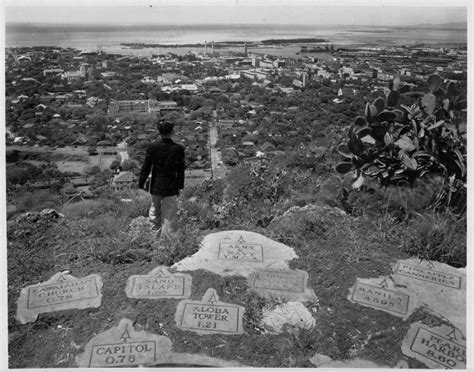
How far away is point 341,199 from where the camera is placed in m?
6.26

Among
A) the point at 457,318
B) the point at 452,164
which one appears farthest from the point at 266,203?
the point at 457,318

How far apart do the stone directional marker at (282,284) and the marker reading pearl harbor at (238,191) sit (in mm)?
28

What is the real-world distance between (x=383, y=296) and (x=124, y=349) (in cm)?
233

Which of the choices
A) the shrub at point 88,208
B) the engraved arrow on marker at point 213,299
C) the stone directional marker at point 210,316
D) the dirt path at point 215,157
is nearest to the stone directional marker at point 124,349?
the stone directional marker at point 210,316

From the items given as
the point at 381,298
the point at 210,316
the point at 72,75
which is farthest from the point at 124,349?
the point at 72,75

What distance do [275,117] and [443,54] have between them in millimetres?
2671

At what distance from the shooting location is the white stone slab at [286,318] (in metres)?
4.16

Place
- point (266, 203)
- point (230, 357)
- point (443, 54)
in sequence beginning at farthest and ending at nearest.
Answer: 1. point (443, 54)
2. point (266, 203)
3. point (230, 357)

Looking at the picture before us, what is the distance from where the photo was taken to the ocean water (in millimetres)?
6797

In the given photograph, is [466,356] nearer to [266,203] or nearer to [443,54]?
[266,203]

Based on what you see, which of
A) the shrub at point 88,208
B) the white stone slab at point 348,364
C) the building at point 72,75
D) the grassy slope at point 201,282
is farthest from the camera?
the building at point 72,75

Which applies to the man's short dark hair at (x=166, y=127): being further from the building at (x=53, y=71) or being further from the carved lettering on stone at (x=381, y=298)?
the building at (x=53, y=71)

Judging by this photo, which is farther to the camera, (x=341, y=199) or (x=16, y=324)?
(x=341, y=199)

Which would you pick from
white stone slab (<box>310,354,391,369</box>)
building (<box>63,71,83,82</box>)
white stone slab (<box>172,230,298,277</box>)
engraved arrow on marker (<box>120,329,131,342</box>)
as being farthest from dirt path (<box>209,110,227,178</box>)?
white stone slab (<box>310,354,391,369</box>)
